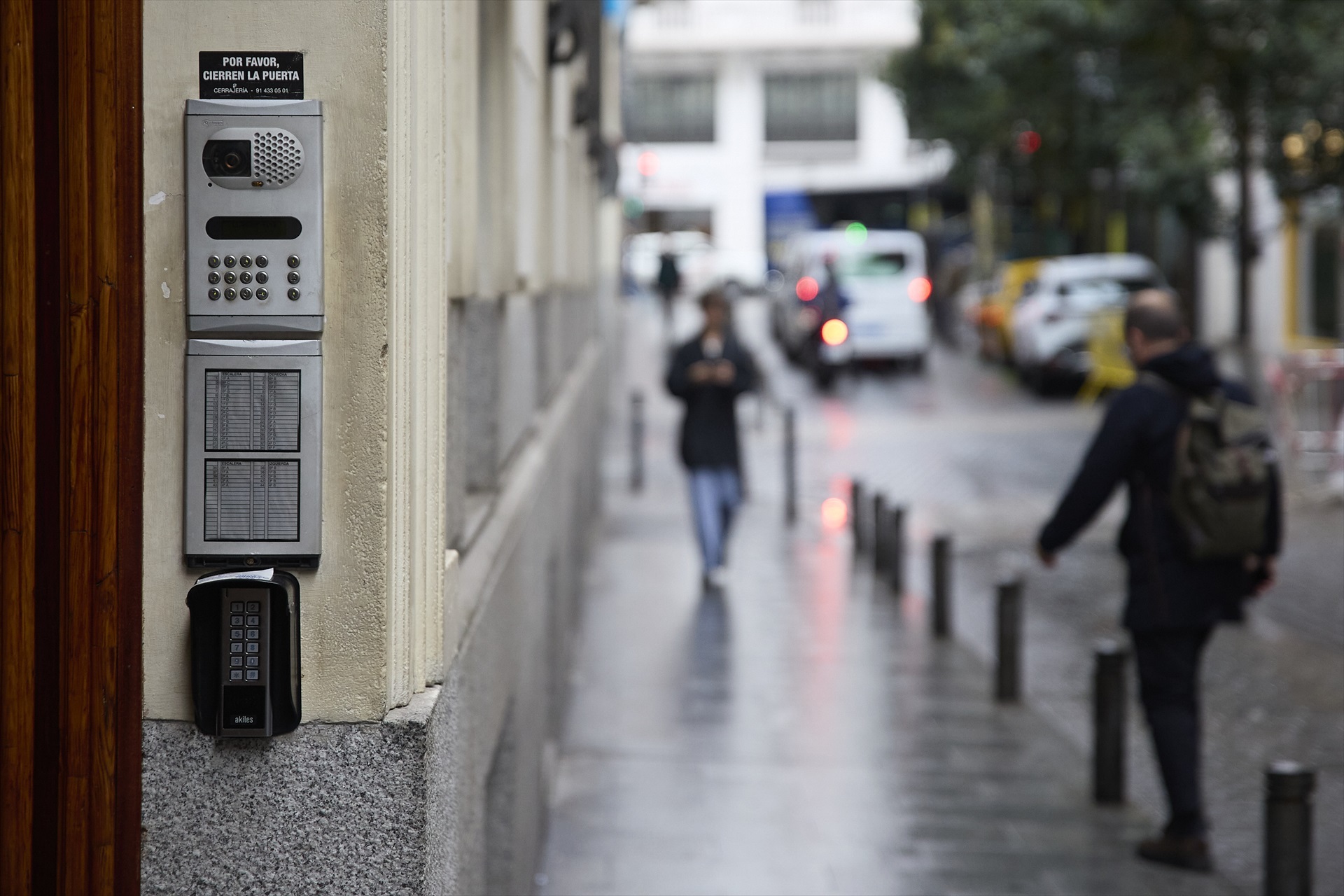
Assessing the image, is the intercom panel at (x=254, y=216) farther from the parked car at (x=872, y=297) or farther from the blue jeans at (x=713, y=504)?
the parked car at (x=872, y=297)

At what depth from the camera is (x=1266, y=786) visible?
5066 mm

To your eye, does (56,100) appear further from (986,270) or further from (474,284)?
(986,270)

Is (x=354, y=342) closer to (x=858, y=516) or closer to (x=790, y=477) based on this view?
(x=858, y=516)

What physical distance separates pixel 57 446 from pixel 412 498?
1.91 feet

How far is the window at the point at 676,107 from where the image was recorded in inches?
2670

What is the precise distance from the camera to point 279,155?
271cm

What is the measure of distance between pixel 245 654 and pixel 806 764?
451 centimetres

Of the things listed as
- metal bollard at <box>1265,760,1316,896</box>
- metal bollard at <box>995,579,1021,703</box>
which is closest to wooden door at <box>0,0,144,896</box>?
metal bollard at <box>1265,760,1316,896</box>

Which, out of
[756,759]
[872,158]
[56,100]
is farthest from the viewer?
[872,158]

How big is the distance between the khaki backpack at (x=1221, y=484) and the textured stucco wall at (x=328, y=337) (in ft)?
11.8

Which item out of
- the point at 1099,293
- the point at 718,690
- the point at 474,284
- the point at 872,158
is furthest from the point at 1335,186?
the point at 872,158

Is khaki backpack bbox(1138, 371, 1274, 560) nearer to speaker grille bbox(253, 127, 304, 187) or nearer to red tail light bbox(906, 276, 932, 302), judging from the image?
speaker grille bbox(253, 127, 304, 187)

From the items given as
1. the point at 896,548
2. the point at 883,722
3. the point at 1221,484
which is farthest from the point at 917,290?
the point at 1221,484

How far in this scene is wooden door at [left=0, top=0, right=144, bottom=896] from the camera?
8.25ft
